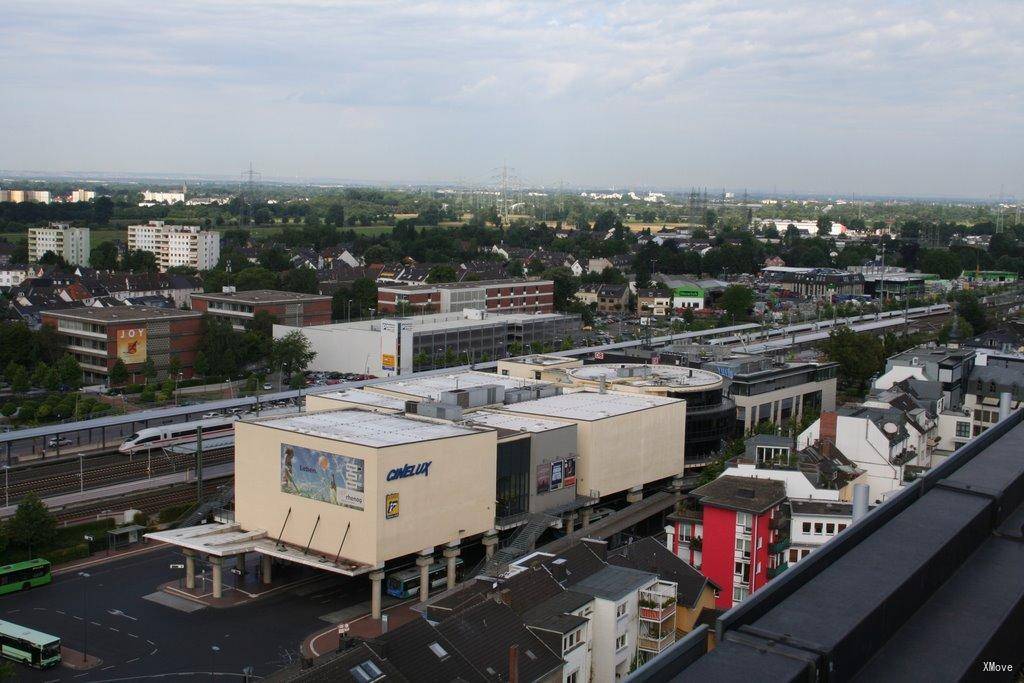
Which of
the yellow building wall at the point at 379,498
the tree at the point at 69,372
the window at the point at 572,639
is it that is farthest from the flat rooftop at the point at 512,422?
the tree at the point at 69,372

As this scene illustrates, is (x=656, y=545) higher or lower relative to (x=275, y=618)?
higher

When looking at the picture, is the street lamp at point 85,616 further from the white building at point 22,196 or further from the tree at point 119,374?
the white building at point 22,196

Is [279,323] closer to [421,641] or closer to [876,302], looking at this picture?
[421,641]

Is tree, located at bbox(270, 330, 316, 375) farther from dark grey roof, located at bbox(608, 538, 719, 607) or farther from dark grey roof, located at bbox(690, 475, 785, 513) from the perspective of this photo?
dark grey roof, located at bbox(608, 538, 719, 607)

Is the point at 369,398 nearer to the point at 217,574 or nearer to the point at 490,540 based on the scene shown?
the point at 490,540

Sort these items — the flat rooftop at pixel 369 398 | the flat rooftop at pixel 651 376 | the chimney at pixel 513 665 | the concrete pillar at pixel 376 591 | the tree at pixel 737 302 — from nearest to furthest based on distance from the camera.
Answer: the chimney at pixel 513 665
the concrete pillar at pixel 376 591
the flat rooftop at pixel 369 398
the flat rooftop at pixel 651 376
the tree at pixel 737 302

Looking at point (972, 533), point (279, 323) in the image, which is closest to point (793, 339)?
point (279, 323)

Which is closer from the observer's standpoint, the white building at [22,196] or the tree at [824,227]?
the tree at [824,227]
